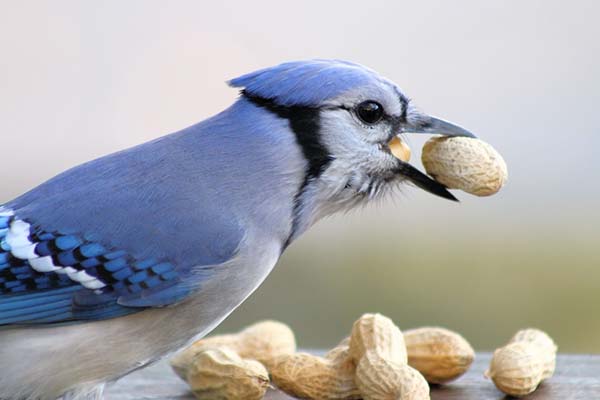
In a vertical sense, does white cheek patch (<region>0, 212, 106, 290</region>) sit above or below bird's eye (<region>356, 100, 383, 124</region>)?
below

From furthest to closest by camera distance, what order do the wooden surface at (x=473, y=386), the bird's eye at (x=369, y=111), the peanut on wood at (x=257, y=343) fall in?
1. the peanut on wood at (x=257, y=343)
2. the wooden surface at (x=473, y=386)
3. the bird's eye at (x=369, y=111)

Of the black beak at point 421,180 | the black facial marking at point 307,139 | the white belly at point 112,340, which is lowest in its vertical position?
the white belly at point 112,340

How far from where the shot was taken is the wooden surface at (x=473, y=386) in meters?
1.80

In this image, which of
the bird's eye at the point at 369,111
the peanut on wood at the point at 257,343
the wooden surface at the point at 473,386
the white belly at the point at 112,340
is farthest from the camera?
the peanut on wood at the point at 257,343

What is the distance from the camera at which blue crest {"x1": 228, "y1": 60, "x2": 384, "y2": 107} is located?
1645 mm

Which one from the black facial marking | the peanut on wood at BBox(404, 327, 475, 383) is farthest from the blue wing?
the peanut on wood at BBox(404, 327, 475, 383)

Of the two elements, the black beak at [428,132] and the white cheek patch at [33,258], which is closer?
the white cheek patch at [33,258]

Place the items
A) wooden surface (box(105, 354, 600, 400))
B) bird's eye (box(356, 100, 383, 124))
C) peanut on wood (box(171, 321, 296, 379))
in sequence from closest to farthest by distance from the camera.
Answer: bird's eye (box(356, 100, 383, 124)) → wooden surface (box(105, 354, 600, 400)) → peanut on wood (box(171, 321, 296, 379))

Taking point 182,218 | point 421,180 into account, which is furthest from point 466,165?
point 182,218

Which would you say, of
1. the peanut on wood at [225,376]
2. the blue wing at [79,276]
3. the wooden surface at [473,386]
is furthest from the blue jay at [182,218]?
the wooden surface at [473,386]

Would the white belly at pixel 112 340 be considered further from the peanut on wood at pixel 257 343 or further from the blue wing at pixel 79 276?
the peanut on wood at pixel 257 343

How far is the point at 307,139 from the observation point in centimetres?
167

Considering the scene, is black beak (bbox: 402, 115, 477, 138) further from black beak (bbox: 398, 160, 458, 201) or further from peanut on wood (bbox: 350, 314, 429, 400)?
peanut on wood (bbox: 350, 314, 429, 400)

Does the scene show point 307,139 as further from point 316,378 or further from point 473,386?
point 473,386
